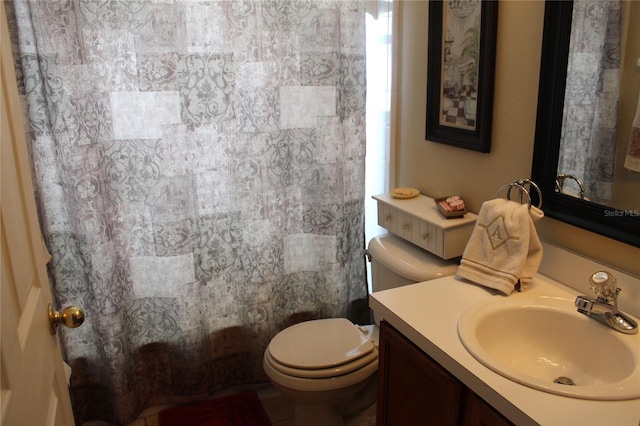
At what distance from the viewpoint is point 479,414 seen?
3.83 feet

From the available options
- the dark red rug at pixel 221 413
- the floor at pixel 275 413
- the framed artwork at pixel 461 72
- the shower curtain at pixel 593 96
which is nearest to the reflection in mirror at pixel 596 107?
the shower curtain at pixel 593 96

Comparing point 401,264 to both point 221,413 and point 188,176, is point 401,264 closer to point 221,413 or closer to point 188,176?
point 188,176

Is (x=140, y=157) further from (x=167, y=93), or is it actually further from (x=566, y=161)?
(x=566, y=161)

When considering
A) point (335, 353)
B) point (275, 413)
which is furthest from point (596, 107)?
point (275, 413)

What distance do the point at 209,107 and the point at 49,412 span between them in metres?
1.25

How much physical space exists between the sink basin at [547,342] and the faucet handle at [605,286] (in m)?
0.08

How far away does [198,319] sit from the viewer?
85.4 inches

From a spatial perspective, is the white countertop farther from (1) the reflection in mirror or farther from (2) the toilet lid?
(2) the toilet lid

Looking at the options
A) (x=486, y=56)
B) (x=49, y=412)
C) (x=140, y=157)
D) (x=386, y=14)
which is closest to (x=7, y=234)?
(x=49, y=412)

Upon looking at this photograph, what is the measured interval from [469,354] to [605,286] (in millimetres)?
379

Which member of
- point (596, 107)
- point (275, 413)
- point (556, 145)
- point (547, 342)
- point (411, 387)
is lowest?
point (275, 413)

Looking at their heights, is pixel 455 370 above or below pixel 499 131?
below

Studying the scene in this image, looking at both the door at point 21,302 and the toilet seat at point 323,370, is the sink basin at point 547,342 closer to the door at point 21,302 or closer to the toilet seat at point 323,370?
the toilet seat at point 323,370

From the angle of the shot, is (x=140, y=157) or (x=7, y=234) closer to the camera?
(x=7, y=234)
